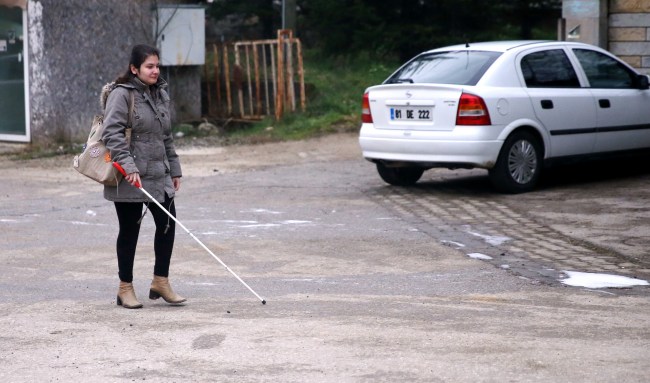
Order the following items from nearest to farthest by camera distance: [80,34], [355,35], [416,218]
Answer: [416,218], [80,34], [355,35]

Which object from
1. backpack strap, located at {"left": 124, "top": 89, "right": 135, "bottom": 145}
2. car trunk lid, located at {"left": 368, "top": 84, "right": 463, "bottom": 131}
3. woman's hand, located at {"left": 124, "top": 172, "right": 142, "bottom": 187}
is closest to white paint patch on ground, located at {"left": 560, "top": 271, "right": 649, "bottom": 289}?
woman's hand, located at {"left": 124, "top": 172, "right": 142, "bottom": 187}

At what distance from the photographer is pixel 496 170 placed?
12.5 m

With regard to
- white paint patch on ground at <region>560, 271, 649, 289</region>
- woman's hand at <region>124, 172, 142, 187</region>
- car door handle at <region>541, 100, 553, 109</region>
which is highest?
car door handle at <region>541, 100, 553, 109</region>

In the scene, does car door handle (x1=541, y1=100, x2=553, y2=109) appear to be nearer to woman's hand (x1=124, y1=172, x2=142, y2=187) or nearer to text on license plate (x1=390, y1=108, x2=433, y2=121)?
text on license plate (x1=390, y1=108, x2=433, y2=121)

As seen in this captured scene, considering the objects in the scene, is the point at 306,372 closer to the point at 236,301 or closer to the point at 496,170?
the point at 236,301

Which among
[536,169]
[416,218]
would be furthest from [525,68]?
[416,218]

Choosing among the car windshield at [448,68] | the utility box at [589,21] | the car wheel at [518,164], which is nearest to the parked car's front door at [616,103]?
the car wheel at [518,164]

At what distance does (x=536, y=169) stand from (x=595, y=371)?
7064 mm

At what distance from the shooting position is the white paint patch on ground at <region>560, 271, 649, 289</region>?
8406mm

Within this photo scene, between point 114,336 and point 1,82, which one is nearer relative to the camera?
point 114,336

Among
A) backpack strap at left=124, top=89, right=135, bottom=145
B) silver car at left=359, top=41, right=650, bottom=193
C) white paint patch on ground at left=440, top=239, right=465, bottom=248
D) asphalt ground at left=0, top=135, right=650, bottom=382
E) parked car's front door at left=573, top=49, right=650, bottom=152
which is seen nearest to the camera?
asphalt ground at left=0, top=135, right=650, bottom=382

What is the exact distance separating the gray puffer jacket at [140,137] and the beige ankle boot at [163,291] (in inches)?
21.1

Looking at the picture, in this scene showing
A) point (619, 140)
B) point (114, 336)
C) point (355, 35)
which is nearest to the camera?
point (114, 336)

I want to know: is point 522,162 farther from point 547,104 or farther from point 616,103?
point 616,103
